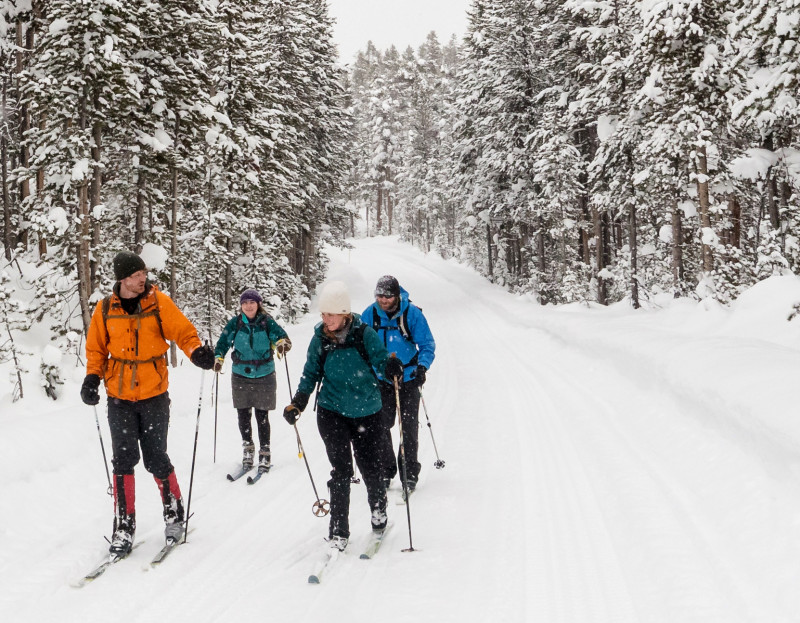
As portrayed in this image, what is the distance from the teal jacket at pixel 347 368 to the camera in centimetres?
500

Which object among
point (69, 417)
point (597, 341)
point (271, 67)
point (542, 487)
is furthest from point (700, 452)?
point (271, 67)

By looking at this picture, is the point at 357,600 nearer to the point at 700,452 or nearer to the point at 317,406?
the point at 317,406

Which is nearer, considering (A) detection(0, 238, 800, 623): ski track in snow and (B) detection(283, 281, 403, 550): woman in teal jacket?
(A) detection(0, 238, 800, 623): ski track in snow

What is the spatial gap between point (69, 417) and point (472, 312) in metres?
21.0

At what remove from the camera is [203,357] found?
5.20 m

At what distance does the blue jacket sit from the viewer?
21.1ft

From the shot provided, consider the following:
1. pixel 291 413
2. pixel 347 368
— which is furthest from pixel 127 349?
pixel 347 368

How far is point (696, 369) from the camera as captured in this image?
9266 mm

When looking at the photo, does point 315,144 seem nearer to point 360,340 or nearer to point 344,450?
point 360,340

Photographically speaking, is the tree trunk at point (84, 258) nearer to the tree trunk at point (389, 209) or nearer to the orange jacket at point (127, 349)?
the orange jacket at point (127, 349)

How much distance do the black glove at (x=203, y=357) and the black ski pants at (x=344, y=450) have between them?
43.4 inches

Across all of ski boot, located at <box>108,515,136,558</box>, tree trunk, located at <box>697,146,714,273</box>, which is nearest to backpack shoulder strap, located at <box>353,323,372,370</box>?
ski boot, located at <box>108,515,136,558</box>

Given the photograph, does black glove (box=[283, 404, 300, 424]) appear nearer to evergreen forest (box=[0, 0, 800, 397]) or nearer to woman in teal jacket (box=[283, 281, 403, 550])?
woman in teal jacket (box=[283, 281, 403, 550])

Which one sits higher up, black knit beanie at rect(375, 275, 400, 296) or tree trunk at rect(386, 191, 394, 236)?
tree trunk at rect(386, 191, 394, 236)
